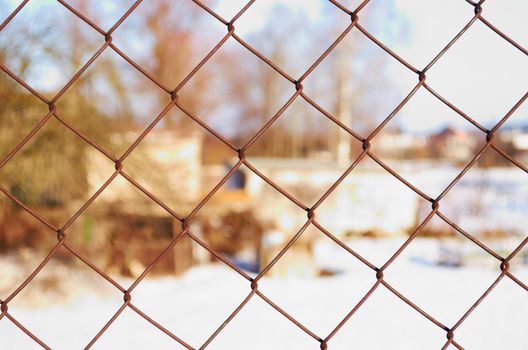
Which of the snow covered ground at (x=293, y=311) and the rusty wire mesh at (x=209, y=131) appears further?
the snow covered ground at (x=293, y=311)

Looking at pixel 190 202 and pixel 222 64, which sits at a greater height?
pixel 222 64

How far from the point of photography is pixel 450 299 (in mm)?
5359

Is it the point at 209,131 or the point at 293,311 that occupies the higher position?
the point at 293,311

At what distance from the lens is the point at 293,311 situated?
5.24 m

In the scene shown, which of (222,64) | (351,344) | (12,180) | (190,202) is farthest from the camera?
(222,64)

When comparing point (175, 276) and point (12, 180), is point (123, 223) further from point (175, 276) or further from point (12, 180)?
point (12, 180)

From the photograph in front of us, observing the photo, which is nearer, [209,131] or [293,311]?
[209,131]

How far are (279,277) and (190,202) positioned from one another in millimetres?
1879

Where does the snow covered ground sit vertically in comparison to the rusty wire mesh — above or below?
above

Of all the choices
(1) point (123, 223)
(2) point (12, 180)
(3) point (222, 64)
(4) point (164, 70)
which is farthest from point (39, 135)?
(3) point (222, 64)

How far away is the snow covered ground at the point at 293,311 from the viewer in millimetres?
4047

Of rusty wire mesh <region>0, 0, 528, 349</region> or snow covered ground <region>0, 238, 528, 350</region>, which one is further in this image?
snow covered ground <region>0, 238, 528, 350</region>

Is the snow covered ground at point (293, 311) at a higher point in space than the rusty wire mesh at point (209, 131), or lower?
higher

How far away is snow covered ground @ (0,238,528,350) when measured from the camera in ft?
13.3
